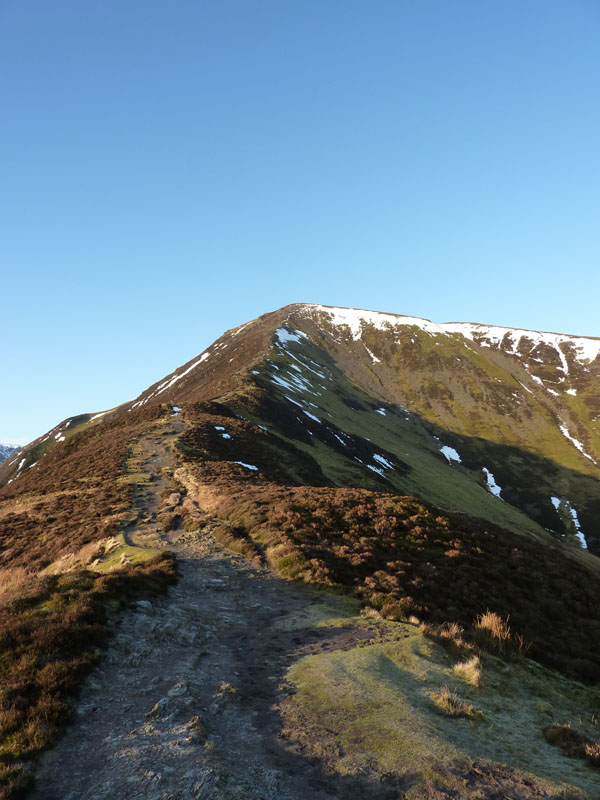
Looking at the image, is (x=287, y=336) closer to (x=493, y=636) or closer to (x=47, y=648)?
(x=493, y=636)

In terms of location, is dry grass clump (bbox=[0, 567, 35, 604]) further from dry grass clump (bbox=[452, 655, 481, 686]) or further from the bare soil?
dry grass clump (bbox=[452, 655, 481, 686])

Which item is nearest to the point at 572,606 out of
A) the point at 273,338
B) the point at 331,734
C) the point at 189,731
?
the point at 331,734

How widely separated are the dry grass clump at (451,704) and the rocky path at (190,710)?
3.50m

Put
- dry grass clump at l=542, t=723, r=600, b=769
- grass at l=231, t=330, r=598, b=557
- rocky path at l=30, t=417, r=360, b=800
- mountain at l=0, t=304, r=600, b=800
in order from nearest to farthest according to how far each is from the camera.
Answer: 1. rocky path at l=30, t=417, r=360, b=800
2. mountain at l=0, t=304, r=600, b=800
3. dry grass clump at l=542, t=723, r=600, b=769
4. grass at l=231, t=330, r=598, b=557

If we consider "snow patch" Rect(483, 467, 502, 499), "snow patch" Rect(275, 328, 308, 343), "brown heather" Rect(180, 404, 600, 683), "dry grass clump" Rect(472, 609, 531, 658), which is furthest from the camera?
"snow patch" Rect(275, 328, 308, 343)

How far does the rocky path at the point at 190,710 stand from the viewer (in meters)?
6.92

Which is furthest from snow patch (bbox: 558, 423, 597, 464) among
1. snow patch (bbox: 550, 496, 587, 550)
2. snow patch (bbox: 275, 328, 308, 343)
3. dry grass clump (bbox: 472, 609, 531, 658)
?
dry grass clump (bbox: 472, 609, 531, 658)

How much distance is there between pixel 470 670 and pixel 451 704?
206 cm

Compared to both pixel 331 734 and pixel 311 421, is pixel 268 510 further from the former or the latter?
pixel 311 421

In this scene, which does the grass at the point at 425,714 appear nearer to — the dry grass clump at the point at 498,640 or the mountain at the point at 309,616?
the mountain at the point at 309,616

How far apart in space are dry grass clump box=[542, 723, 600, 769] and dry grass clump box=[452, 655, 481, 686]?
178 centimetres

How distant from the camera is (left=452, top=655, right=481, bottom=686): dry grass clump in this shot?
1084cm

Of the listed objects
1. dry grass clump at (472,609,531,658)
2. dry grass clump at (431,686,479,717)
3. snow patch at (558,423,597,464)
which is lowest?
snow patch at (558,423,597,464)

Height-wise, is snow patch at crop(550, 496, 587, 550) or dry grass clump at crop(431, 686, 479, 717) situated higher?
dry grass clump at crop(431, 686, 479, 717)
